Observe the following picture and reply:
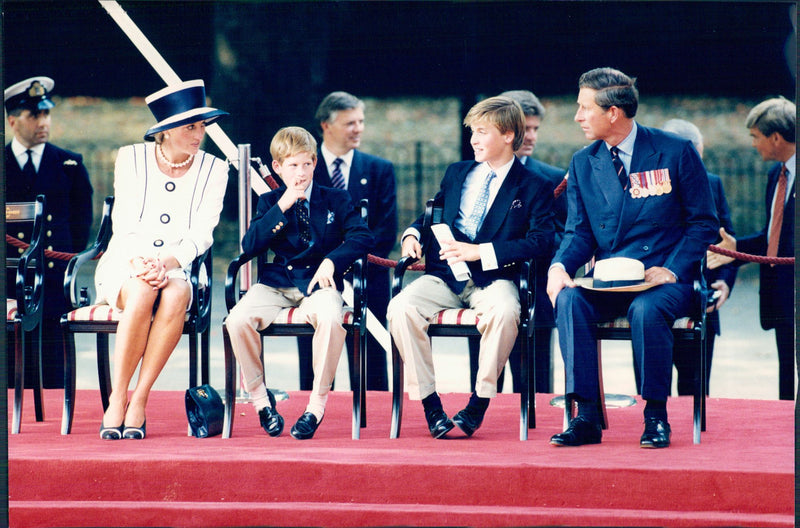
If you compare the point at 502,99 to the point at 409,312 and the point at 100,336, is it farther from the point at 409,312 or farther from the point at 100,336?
the point at 100,336

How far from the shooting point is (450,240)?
446 cm

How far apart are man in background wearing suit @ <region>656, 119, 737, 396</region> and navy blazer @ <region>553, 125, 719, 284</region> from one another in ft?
3.39

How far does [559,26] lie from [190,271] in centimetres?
241

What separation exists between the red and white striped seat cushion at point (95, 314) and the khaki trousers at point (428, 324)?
36.8 inches

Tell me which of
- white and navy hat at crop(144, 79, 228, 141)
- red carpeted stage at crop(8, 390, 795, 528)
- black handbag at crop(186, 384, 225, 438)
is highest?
white and navy hat at crop(144, 79, 228, 141)

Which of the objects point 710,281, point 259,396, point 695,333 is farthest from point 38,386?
point 710,281

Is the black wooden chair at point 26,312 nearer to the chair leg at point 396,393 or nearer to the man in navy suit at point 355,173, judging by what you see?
the man in navy suit at point 355,173

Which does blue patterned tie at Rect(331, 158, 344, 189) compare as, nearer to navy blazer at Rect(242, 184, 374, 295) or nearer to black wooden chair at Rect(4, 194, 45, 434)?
navy blazer at Rect(242, 184, 374, 295)

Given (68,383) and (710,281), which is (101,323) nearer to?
(68,383)

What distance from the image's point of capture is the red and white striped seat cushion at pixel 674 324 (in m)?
4.15

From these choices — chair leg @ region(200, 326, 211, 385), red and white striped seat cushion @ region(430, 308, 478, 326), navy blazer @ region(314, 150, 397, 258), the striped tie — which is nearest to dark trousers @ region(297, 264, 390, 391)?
navy blazer @ region(314, 150, 397, 258)

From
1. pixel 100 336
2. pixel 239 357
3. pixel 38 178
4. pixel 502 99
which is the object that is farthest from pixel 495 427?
pixel 38 178

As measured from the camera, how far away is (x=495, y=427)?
448 centimetres

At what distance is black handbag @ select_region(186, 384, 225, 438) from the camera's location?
14.1 ft
